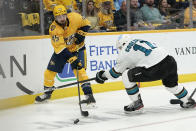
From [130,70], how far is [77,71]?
3.69 feet

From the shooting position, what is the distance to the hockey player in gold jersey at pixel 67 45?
4.87 m

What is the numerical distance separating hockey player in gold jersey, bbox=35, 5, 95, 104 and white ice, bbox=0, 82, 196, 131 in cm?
32

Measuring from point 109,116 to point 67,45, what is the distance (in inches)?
55.4

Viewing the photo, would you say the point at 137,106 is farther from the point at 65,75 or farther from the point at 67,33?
the point at 65,75

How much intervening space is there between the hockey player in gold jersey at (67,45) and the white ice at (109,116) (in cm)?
32

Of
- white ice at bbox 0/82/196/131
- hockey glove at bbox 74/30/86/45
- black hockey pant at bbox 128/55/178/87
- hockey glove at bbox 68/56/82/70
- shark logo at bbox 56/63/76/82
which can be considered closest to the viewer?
white ice at bbox 0/82/196/131

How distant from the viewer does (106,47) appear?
21.1ft

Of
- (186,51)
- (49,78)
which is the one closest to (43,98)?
(49,78)

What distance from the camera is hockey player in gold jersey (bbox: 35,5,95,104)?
4.87 metres

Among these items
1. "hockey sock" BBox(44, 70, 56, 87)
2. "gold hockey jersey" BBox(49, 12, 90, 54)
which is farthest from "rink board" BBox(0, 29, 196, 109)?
"gold hockey jersey" BBox(49, 12, 90, 54)

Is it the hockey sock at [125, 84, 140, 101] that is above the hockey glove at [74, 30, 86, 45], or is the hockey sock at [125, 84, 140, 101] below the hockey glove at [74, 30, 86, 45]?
below

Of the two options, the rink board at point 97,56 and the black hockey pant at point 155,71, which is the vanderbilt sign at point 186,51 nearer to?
the rink board at point 97,56

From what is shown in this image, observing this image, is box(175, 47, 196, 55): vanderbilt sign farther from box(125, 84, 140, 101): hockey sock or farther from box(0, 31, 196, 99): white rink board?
box(125, 84, 140, 101): hockey sock

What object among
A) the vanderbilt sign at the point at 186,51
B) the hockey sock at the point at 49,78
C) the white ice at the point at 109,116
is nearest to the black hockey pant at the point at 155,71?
the white ice at the point at 109,116
